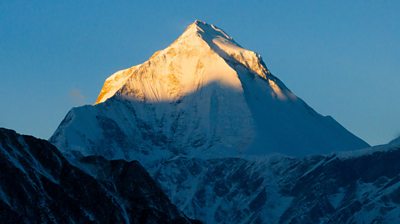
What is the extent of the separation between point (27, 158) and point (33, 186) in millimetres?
7889

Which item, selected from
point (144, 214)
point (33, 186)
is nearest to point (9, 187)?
point (33, 186)

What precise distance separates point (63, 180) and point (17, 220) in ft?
54.9

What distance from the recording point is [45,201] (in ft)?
611

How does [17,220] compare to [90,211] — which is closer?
[17,220]

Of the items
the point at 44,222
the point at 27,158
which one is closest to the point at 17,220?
the point at 44,222

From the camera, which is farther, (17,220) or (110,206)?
(110,206)

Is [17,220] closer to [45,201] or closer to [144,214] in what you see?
[45,201]

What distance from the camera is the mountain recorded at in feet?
601

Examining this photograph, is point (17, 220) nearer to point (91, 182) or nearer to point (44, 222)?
point (44, 222)

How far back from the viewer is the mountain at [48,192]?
601ft

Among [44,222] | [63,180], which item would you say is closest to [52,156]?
[63,180]

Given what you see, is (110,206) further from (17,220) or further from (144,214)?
(17,220)

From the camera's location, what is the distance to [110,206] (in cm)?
19500

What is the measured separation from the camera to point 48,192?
7446 inches
